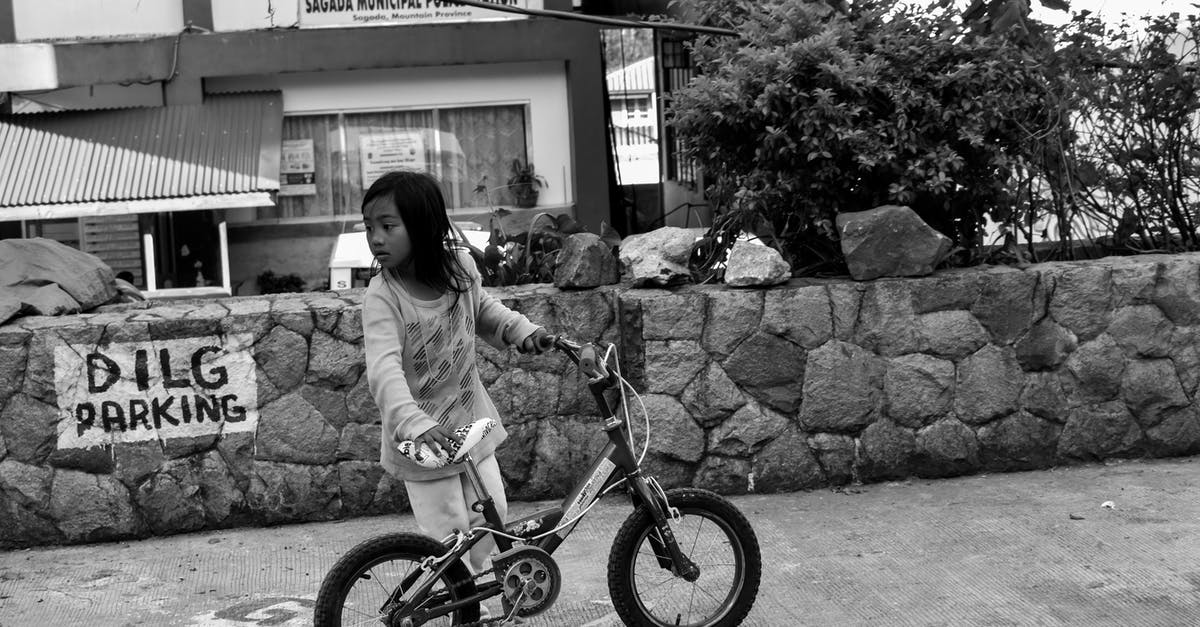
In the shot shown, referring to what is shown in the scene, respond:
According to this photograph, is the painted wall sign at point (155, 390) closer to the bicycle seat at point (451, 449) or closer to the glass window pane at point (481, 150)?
the bicycle seat at point (451, 449)

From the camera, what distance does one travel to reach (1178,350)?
19.8 feet

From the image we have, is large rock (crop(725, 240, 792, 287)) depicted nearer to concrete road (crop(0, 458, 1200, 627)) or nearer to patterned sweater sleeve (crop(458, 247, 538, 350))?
concrete road (crop(0, 458, 1200, 627))

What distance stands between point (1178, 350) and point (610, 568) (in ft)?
12.0

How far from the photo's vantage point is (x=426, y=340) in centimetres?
370

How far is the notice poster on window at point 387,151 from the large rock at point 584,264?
28.5 ft

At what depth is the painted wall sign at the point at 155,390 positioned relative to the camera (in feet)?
18.1

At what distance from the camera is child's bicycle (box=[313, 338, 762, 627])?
11.7 feet

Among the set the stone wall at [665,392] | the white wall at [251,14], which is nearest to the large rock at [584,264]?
the stone wall at [665,392]

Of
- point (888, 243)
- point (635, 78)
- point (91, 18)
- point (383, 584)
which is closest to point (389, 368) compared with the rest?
point (383, 584)

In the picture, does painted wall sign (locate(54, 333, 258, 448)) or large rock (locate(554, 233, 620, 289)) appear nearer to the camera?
painted wall sign (locate(54, 333, 258, 448))

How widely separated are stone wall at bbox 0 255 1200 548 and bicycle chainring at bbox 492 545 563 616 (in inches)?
82.1

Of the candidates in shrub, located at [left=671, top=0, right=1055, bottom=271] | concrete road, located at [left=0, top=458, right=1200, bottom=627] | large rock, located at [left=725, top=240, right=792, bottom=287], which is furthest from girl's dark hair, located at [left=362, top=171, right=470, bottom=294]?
shrub, located at [left=671, top=0, right=1055, bottom=271]

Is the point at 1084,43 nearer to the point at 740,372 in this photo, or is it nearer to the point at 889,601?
the point at 740,372

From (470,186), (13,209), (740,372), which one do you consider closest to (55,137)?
(13,209)
